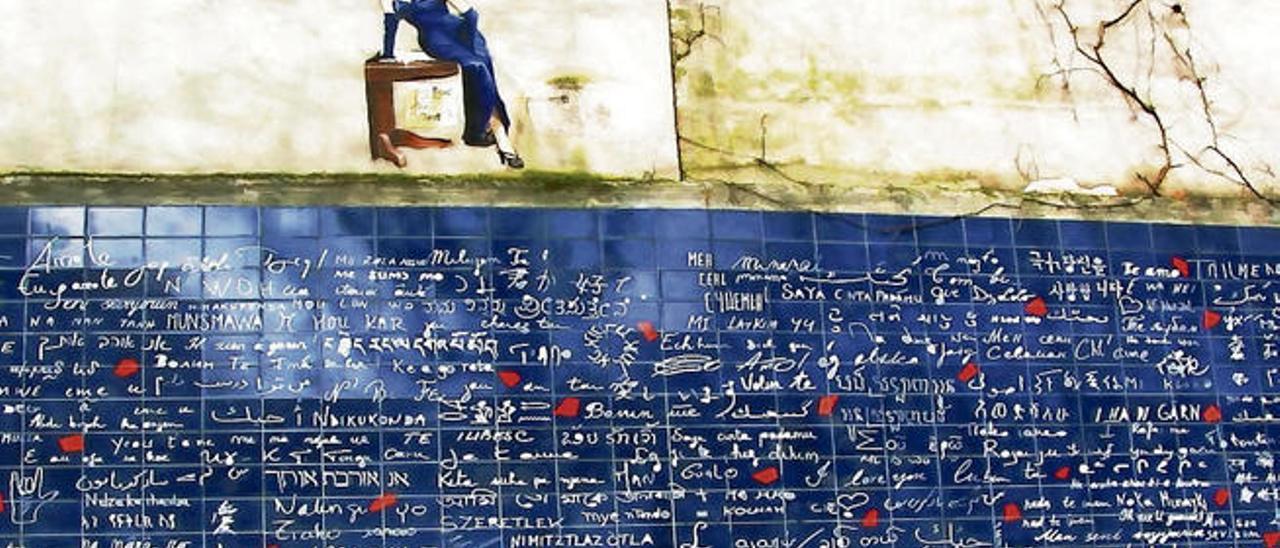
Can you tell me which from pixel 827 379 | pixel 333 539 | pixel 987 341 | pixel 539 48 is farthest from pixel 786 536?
pixel 539 48

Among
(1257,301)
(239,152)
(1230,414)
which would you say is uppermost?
(239,152)

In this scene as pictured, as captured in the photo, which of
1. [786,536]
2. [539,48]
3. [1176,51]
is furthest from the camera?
[1176,51]

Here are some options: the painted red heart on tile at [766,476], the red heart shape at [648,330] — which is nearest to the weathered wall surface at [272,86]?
the red heart shape at [648,330]

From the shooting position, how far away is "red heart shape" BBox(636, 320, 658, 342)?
22.6 ft

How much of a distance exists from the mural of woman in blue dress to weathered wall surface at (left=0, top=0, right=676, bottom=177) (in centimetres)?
5

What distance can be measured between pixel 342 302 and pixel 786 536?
194 cm

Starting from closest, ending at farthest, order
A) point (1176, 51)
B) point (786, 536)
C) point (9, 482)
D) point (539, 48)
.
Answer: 1. point (9, 482)
2. point (786, 536)
3. point (539, 48)
4. point (1176, 51)

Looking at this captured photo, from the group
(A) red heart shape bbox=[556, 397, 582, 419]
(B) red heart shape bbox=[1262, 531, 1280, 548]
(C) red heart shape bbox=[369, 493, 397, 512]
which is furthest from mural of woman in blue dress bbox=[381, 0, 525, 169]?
(B) red heart shape bbox=[1262, 531, 1280, 548]

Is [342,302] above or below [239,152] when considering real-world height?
below

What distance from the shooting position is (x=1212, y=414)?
7305mm

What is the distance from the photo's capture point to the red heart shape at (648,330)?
6900 millimetres

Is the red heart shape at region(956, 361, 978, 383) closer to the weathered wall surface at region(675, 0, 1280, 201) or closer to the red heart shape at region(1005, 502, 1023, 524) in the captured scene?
the red heart shape at region(1005, 502, 1023, 524)

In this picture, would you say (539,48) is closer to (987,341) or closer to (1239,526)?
(987,341)

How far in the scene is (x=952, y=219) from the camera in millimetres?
7328
